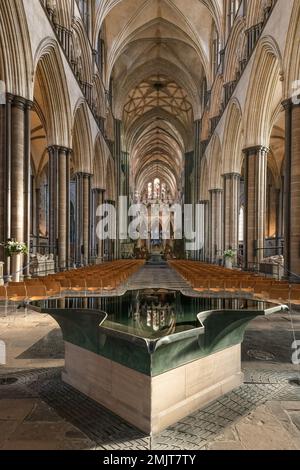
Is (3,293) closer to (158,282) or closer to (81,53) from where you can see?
(158,282)

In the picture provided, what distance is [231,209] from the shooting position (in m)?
22.1

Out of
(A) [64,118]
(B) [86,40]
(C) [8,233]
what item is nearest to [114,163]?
(B) [86,40]

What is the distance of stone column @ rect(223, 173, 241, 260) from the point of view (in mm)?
21906

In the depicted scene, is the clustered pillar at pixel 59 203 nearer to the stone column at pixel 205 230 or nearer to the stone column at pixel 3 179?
the stone column at pixel 3 179

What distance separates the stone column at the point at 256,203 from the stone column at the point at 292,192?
5293 millimetres

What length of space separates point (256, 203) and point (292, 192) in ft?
19.0

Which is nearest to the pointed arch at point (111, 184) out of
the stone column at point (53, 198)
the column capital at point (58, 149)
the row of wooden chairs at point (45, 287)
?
the column capital at point (58, 149)

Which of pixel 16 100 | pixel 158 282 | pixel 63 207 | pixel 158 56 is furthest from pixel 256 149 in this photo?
pixel 158 56

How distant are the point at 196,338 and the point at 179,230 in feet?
152

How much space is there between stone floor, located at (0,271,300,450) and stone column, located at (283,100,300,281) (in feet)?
21.3

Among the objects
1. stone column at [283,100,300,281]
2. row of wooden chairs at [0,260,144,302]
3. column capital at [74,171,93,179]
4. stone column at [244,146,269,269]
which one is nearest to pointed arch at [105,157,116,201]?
column capital at [74,171,93,179]

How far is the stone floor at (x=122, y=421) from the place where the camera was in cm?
270

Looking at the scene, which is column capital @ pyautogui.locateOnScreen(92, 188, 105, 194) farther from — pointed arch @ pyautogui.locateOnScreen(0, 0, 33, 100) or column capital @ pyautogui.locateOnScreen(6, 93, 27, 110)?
column capital @ pyautogui.locateOnScreen(6, 93, 27, 110)

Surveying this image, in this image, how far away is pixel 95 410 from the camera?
10.7 ft
